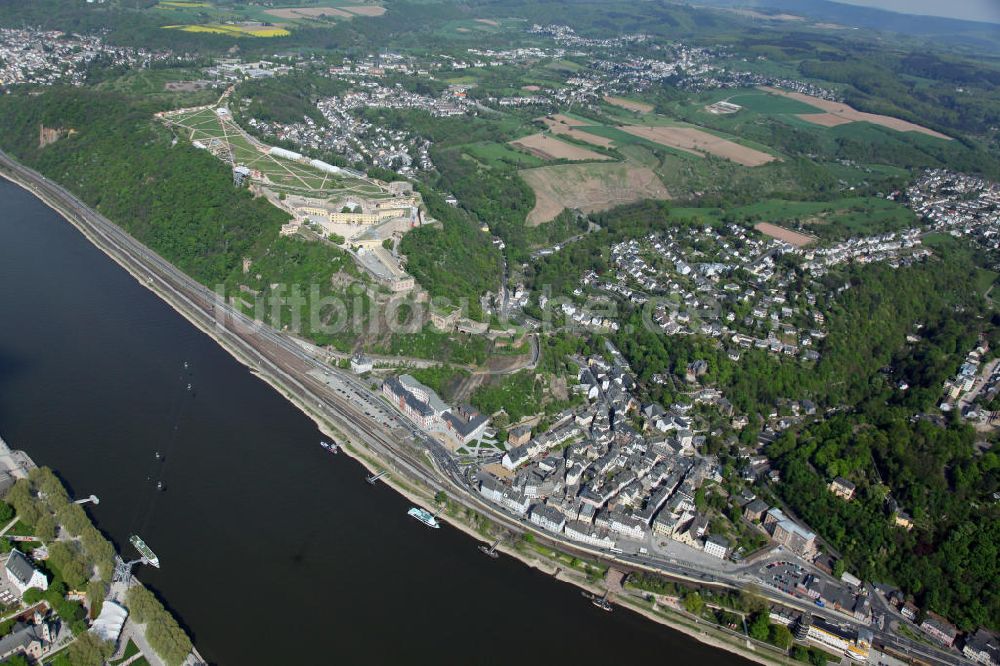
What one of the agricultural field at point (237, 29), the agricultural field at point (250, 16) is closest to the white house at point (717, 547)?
the agricultural field at point (237, 29)

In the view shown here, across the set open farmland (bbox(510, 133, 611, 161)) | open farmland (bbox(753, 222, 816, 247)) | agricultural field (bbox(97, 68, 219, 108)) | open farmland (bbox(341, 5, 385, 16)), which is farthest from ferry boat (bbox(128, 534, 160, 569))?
open farmland (bbox(341, 5, 385, 16))

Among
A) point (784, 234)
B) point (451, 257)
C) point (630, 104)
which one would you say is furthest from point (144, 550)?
point (630, 104)

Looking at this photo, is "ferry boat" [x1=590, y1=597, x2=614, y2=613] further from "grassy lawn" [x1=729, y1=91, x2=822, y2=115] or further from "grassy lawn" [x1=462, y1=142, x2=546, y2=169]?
"grassy lawn" [x1=729, y1=91, x2=822, y2=115]

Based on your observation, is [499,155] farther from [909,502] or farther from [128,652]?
[128,652]

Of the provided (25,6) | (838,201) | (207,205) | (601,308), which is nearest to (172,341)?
(207,205)

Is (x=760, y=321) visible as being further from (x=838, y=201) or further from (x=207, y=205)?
(x=207, y=205)

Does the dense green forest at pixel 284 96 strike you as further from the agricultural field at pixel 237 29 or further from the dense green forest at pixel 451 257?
the dense green forest at pixel 451 257
